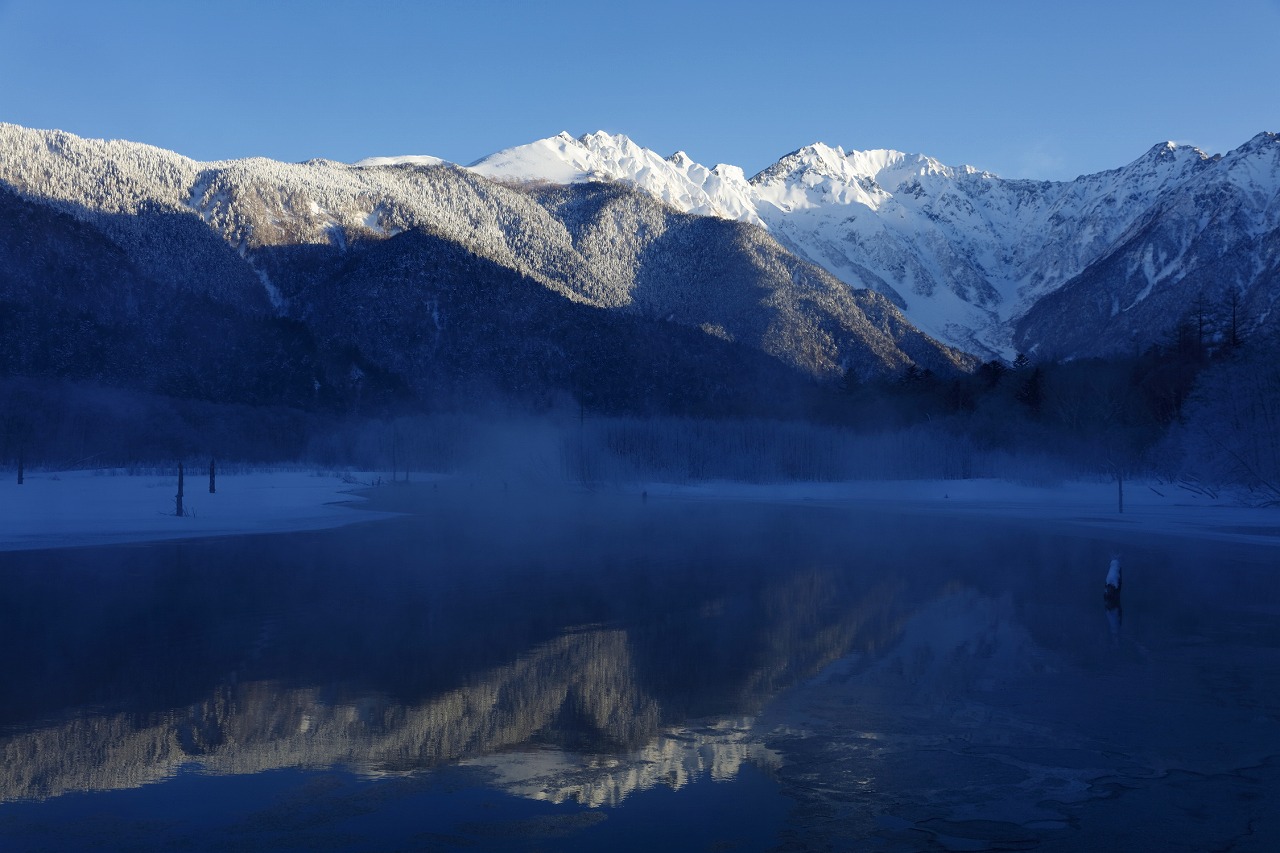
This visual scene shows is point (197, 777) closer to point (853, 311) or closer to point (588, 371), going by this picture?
point (588, 371)

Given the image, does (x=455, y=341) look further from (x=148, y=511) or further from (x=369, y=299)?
(x=148, y=511)

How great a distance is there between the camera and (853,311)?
16762cm

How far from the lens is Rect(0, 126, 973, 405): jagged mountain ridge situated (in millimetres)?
150875

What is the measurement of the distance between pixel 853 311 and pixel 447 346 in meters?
66.4

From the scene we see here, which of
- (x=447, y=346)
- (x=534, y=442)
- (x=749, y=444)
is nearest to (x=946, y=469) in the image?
(x=749, y=444)

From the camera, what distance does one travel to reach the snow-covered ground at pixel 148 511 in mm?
31312

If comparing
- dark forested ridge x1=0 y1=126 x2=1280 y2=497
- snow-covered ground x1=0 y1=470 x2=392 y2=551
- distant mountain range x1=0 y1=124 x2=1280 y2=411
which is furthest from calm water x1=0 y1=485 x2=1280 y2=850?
distant mountain range x1=0 y1=124 x2=1280 y2=411

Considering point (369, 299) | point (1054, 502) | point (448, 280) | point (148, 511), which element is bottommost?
point (148, 511)

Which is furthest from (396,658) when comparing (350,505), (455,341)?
(455,341)

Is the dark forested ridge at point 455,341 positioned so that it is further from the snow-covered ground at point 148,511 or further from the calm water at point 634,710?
the calm water at point 634,710

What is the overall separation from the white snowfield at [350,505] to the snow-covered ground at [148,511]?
4cm

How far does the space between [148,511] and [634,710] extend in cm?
3370

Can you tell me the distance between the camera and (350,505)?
49.5m

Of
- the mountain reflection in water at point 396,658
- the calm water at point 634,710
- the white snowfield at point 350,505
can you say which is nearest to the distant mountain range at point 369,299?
the white snowfield at point 350,505
